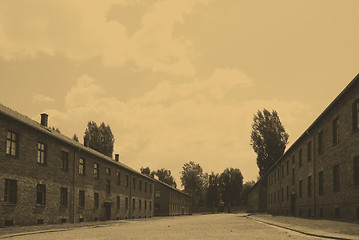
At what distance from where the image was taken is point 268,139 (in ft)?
191

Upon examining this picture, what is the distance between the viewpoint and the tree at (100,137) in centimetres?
6166

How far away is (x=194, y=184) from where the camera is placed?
111312 mm

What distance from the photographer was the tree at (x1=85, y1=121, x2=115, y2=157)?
6166cm

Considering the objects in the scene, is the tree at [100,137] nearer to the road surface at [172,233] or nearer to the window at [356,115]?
the road surface at [172,233]

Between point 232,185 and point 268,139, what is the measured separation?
45.2 metres

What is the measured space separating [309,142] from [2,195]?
21674 mm

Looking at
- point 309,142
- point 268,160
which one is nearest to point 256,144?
point 268,160

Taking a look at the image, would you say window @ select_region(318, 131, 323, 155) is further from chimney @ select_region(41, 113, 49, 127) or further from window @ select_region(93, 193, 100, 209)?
chimney @ select_region(41, 113, 49, 127)

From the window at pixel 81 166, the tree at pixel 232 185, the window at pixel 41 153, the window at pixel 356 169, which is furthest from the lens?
the tree at pixel 232 185

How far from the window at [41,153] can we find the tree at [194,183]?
86113mm

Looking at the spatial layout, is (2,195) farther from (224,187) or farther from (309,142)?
(224,187)

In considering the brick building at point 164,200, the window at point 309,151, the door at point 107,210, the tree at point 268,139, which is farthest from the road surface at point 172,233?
the brick building at point 164,200

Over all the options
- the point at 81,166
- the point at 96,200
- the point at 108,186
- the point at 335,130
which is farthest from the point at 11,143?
the point at 335,130

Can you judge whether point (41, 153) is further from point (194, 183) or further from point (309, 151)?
point (194, 183)
